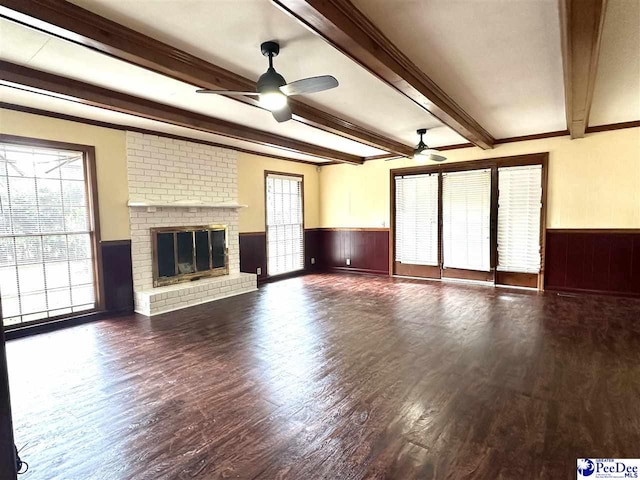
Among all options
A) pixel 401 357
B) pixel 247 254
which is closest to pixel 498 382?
pixel 401 357

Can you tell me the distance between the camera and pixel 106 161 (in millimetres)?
4758

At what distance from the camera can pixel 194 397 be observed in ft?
8.73

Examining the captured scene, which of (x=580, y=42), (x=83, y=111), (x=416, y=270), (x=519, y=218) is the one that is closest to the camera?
(x=580, y=42)

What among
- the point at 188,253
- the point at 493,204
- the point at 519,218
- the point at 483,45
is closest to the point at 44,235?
the point at 188,253

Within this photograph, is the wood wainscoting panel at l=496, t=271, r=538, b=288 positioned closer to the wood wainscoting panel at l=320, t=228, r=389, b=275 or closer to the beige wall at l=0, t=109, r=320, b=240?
the wood wainscoting panel at l=320, t=228, r=389, b=275

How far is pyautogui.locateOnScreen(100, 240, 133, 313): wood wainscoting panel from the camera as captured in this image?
15.8ft

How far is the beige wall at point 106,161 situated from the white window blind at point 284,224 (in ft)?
9.36

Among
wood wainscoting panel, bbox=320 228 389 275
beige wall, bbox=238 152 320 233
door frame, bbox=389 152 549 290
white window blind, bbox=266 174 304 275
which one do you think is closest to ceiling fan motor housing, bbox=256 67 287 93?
beige wall, bbox=238 152 320 233

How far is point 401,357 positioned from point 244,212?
4377 millimetres

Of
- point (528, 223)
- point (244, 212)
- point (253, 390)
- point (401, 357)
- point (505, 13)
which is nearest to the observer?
point (505, 13)

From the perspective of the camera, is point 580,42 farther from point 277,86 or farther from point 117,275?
point 117,275

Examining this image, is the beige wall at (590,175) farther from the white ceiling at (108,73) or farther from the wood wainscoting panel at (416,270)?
the white ceiling at (108,73)

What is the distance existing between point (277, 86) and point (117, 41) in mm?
1156

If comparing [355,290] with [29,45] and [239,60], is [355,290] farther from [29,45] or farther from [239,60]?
[29,45]
